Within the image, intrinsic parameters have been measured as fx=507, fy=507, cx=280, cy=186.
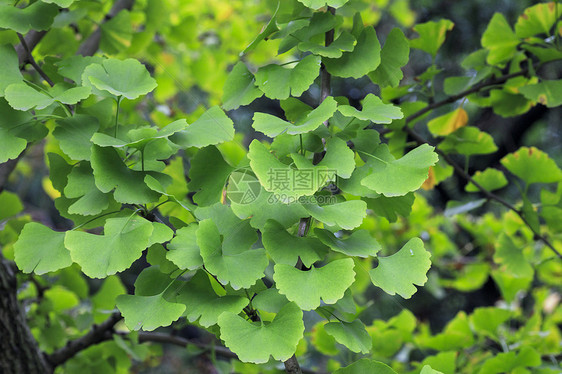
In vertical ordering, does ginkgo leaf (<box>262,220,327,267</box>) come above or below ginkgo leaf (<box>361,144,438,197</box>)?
below

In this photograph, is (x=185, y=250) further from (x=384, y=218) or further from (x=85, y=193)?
(x=384, y=218)

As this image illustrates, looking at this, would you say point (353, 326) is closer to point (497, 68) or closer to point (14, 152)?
point (14, 152)

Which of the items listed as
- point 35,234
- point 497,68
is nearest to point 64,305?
point 35,234

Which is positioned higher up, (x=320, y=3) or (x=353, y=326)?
(x=320, y=3)

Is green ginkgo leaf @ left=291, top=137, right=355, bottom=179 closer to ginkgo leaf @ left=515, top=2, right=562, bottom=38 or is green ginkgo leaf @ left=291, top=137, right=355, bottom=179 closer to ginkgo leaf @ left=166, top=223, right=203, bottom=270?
ginkgo leaf @ left=166, top=223, right=203, bottom=270

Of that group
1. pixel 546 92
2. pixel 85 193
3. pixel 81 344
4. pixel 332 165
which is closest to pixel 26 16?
pixel 85 193

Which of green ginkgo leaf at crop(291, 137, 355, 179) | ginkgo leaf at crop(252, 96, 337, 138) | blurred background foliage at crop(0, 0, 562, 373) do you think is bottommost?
blurred background foliage at crop(0, 0, 562, 373)

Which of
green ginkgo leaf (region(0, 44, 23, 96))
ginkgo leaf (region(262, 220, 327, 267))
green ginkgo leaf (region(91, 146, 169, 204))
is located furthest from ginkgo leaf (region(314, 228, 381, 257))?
green ginkgo leaf (region(0, 44, 23, 96))
